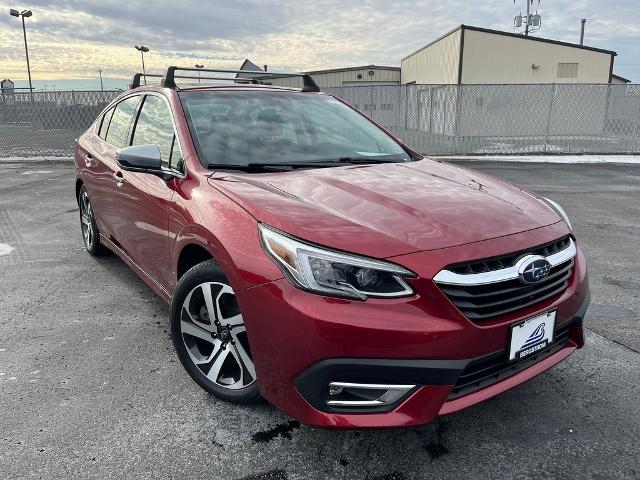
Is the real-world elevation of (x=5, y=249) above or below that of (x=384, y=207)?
below

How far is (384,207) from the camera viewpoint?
236cm

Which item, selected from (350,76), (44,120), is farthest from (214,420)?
(350,76)

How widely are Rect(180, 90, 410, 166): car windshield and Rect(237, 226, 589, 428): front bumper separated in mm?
1210

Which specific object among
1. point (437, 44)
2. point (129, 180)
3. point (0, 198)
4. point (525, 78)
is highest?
point (437, 44)

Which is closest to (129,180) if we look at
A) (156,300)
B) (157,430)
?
(156,300)

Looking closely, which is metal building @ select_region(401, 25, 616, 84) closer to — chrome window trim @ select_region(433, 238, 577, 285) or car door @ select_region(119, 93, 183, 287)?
car door @ select_region(119, 93, 183, 287)

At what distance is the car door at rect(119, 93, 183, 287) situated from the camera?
2996mm

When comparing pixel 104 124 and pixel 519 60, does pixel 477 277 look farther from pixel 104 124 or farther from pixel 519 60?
pixel 519 60

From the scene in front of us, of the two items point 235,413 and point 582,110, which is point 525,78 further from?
point 235,413

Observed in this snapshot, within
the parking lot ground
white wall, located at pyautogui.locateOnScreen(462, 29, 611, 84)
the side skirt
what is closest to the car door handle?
Answer: the side skirt

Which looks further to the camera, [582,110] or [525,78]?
[525,78]

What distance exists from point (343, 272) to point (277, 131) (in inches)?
62.2

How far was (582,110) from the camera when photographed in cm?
1630

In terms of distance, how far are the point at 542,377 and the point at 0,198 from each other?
29.4ft
